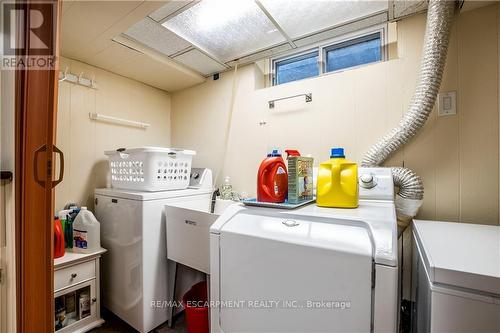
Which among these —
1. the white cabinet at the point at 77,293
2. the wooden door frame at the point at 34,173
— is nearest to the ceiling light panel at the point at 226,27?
the wooden door frame at the point at 34,173

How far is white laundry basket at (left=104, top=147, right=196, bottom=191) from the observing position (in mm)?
1669

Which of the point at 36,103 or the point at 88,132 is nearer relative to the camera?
the point at 36,103

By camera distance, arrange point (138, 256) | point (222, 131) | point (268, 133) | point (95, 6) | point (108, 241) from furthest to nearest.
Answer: point (222, 131), point (268, 133), point (108, 241), point (138, 256), point (95, 6)

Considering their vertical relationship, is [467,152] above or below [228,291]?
above

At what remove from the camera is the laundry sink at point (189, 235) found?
4.75 ft

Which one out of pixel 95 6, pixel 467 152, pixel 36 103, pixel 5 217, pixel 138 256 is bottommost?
pixel 138 256

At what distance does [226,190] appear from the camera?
81.7 inches

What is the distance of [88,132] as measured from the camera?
1977 millimetres

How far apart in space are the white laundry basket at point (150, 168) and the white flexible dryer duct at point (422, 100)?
1456 mm

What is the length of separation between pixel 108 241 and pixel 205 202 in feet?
2.60

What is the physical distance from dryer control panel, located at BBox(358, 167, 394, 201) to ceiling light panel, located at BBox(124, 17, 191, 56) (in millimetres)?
1536

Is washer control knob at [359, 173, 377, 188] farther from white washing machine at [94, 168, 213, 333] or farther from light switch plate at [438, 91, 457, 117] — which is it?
white washing machine at [94, 168, 213, 333]

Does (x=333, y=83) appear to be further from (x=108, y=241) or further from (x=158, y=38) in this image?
(x=108, y=241)

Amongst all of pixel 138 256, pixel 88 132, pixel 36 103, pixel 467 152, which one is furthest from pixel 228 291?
pixel 88 132
